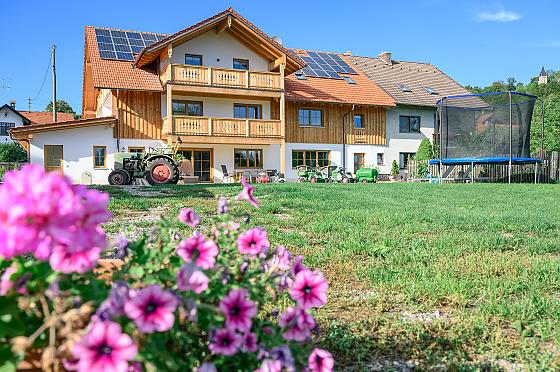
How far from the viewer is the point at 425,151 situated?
28188 mm

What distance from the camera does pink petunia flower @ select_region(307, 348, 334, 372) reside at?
139 centimetres

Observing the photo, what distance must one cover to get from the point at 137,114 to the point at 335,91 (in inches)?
449

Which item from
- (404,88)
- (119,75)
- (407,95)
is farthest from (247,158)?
(404,88)

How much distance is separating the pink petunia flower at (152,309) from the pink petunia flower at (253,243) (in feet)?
1.70

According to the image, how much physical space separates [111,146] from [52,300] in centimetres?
2262

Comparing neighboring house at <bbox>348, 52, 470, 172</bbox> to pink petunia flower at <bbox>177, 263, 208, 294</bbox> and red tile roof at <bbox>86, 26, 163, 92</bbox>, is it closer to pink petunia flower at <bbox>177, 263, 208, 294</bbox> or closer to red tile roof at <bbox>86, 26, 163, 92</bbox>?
red tile roof at <bbox>86, 26, 163, 92</bbox>

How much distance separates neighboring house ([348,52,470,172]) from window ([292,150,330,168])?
4.10 meters

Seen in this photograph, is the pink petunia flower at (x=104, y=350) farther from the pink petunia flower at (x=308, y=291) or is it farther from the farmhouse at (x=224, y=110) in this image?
the farmhouse at (x=224, y=110)

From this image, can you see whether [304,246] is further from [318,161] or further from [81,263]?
[318,161]

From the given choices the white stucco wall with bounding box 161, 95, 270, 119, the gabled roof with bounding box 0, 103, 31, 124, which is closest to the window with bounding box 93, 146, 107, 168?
the white stucco wall with bounding box 161, 95, 270, 119

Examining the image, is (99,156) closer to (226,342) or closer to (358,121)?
(358,121)

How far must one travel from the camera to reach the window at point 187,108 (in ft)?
78.1

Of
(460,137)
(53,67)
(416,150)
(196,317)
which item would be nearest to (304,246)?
(196,317)

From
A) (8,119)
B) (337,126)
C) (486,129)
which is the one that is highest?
(8,119)
